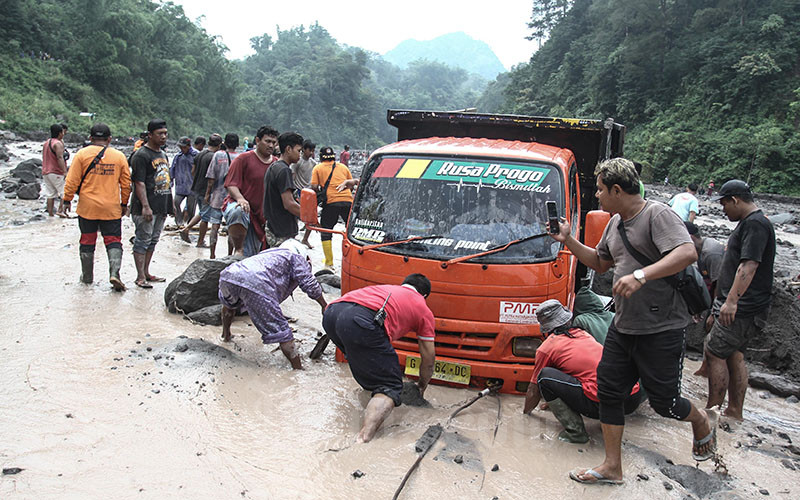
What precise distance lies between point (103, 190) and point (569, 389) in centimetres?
508

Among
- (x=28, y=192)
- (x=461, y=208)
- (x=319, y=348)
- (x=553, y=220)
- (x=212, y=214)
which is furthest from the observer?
(x=28, y=192)

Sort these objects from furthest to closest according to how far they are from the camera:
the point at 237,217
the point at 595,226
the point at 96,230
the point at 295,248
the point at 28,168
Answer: the point at 28,168 → the point at 237,217 → the point at 96,230 → the point at 295,248 → the point at 595,226

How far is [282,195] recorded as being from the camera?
5.94m

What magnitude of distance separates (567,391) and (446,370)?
0.96 meters

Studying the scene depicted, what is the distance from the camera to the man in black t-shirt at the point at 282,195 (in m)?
5.93

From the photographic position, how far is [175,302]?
19.4 ft

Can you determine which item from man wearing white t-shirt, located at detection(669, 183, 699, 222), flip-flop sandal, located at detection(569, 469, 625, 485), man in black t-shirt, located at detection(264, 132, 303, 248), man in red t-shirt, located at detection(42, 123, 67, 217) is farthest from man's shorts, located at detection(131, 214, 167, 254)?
man wearing white t-shirt, located at detection(669, 183, 699, 222)

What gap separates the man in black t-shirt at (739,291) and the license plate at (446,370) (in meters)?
1.91

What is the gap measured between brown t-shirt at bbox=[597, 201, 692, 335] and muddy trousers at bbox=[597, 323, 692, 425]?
0.22 ft

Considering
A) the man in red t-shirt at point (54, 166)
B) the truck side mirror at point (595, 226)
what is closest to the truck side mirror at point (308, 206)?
the truck side mirror at point (595, 226)

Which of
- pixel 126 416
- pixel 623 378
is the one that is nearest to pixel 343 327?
pixel 126 416

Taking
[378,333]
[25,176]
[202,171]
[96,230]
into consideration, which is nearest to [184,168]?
[202,171]

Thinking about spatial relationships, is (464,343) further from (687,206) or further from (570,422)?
(687,206)

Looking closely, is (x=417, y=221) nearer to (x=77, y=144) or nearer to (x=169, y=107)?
(x=77, y=144)
